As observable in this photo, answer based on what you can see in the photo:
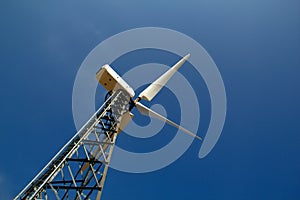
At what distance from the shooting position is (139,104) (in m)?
20.2

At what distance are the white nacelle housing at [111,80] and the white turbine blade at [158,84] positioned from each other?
2388 mm

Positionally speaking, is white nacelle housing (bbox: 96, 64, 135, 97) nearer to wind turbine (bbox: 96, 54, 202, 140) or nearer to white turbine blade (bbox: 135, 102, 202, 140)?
wind turbine (bbox: 96, 54, 202, 140)

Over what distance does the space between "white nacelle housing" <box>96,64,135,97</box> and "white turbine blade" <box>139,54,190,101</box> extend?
7.83 feet

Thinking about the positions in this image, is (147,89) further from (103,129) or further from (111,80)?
(103,129)

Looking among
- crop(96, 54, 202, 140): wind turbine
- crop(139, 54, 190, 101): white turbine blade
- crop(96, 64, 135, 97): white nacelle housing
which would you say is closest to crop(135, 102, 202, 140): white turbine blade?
crop(96, 54, 202, 140): wind turbine

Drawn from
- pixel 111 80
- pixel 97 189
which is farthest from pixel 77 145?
pixel 111 80

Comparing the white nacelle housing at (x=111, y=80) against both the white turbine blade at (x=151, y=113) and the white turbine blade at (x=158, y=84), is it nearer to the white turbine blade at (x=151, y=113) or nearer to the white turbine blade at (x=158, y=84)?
the white turbine blade at (x=151, y=113)

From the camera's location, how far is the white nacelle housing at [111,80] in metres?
18.8

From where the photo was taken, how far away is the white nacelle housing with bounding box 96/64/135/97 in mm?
18812

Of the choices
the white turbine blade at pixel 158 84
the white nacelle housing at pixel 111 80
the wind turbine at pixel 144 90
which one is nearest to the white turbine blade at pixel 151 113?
the wind turbine at pixel 144 90

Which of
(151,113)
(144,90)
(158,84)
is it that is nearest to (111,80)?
(144,90)

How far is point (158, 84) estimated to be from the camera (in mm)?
22625

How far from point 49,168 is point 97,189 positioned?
115 inches

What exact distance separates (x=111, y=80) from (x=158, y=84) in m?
5.46
